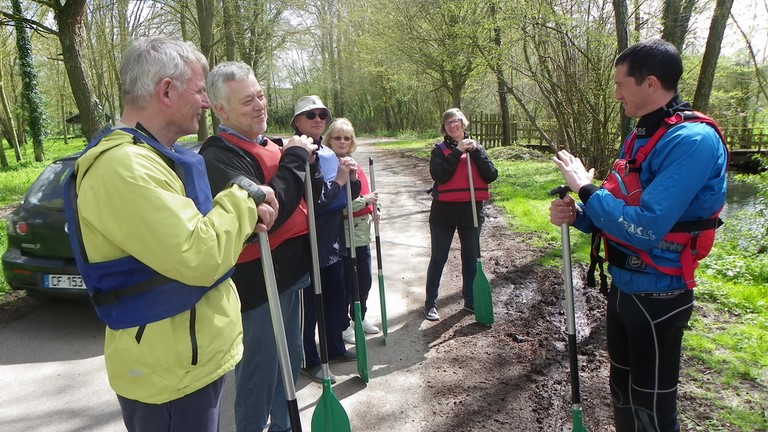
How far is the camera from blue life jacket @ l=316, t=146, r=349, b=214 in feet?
12.1

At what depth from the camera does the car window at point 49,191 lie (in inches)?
183

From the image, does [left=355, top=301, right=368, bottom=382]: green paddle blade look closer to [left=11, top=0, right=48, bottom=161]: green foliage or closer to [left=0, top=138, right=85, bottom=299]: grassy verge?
[left=0, top=138, right=85, bottom=299]: grassy verge

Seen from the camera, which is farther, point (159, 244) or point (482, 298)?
point (482, 298)

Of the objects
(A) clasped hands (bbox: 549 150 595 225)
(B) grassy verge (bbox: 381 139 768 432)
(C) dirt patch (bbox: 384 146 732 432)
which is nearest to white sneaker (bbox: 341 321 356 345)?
(C) dirt patch (bbox: 384 146 732 432)

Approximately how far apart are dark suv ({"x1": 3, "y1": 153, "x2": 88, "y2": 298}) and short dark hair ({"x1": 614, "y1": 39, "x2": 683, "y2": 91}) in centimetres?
459

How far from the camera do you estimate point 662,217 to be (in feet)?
6.49

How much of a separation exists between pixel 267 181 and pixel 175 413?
1158mm

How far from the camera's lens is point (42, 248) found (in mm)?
4574

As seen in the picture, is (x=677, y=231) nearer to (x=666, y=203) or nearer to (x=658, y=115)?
(x=666, y=203)

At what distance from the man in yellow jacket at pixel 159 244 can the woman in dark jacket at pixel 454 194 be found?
3.12 metres

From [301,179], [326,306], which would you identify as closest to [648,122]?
[301,179]

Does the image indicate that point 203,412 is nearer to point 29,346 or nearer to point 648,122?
point 648,122

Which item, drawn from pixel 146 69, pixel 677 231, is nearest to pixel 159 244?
pixel 146 69

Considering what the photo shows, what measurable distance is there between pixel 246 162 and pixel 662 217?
1863 millimetres
